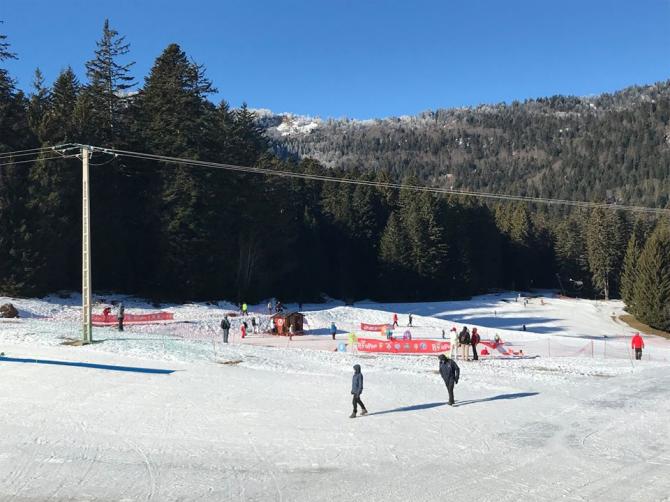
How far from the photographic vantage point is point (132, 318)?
3978cm

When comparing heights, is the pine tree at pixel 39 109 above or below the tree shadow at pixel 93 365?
above

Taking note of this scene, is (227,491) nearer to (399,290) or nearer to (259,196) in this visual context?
(259,196)

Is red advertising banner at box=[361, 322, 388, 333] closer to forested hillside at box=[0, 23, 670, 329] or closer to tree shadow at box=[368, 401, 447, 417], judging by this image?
forested hillside at box=[0, 23, 670, 329]

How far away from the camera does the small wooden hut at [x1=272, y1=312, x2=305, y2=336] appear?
39344mm

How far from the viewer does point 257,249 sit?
60000 millimetres

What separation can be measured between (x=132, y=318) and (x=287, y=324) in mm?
10420

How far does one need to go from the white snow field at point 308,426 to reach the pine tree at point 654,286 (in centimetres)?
3898

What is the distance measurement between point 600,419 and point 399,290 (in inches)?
2489

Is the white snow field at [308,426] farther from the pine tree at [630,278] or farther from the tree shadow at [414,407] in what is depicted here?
the pine tree at [630,278]

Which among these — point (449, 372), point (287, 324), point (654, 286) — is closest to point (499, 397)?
point (449, 372)

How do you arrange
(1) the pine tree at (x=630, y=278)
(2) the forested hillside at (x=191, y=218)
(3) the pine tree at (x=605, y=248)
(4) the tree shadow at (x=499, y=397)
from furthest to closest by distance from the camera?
(3) the pine tree at (x=605, y=248) → (1) the pine tree at (x=630, y=278) → (2) the forested hillside at (x=191, y=218) → (4) the tree shadow at (x=499, y=397)

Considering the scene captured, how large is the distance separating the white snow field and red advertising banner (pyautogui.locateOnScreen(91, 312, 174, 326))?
8.92m

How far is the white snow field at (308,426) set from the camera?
37.2 feet

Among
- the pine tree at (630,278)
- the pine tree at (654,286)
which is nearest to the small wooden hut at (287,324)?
the pine tree at (654,286)
